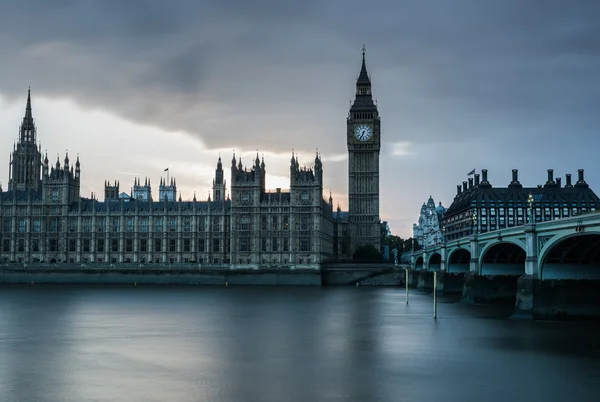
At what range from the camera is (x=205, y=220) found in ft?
468

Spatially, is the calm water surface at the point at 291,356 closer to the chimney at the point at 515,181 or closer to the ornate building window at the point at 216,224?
the ornate building window at the point at 216,224

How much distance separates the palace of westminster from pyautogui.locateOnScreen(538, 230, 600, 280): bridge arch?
240 feet

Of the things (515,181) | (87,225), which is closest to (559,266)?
(87,225)

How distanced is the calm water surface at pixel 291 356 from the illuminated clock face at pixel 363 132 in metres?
93.7

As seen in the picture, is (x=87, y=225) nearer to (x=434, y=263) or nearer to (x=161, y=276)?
(x=161, y=276)

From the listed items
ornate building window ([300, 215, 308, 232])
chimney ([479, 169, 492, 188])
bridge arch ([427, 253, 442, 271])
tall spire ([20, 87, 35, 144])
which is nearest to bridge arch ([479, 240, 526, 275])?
bridge arch ([427, 253, 442, 271])

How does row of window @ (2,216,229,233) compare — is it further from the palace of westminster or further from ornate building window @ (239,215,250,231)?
ornate building window @ (239,215,250,231)

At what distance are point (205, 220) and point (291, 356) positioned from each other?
10192 cm

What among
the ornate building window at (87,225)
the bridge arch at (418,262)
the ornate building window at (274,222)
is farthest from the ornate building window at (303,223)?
the ornate building window at (87,225)

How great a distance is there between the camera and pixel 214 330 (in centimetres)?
Answer: 5519

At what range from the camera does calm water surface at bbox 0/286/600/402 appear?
32281 mm

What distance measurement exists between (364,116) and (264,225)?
4287 centimetres

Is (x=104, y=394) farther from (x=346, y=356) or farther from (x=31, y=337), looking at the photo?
(x=31, y=337)

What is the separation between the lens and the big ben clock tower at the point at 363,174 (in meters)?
159
